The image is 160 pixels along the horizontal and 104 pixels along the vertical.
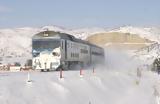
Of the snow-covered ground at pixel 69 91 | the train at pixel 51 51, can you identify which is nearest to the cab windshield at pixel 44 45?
the train at pixel 51 51

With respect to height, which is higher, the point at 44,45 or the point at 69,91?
the point at 44,45

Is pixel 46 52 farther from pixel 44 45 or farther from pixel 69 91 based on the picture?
pixel 69 91

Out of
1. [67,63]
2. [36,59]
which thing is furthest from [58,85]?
[67,63]

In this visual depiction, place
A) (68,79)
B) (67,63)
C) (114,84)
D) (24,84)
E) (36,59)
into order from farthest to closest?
(67,63), (36,59), (114,84), (68,79), (24,84)

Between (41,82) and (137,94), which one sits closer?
(41,82)

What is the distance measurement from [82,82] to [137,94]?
6.29 m

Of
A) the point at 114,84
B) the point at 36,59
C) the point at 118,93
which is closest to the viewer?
the point at 118,93

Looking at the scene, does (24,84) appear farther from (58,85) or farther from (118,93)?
(118,93)

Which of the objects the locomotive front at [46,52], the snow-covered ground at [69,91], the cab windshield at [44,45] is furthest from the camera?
the cab windshield at [44,45]

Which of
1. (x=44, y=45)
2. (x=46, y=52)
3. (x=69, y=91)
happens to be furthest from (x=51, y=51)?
(x=69, y=91)

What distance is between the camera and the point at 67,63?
44000 millimetres

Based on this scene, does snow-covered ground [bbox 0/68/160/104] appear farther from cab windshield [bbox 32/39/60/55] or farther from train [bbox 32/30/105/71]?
cab windshield [bbox 32/39/60/55]

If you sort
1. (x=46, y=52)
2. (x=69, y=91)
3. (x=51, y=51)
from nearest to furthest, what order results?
(x=69, y=91), (x=46, y=52), (x=51, y=51)

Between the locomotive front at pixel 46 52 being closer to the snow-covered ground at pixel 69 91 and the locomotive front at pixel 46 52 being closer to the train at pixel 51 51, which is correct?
the train at pixel 51 51
